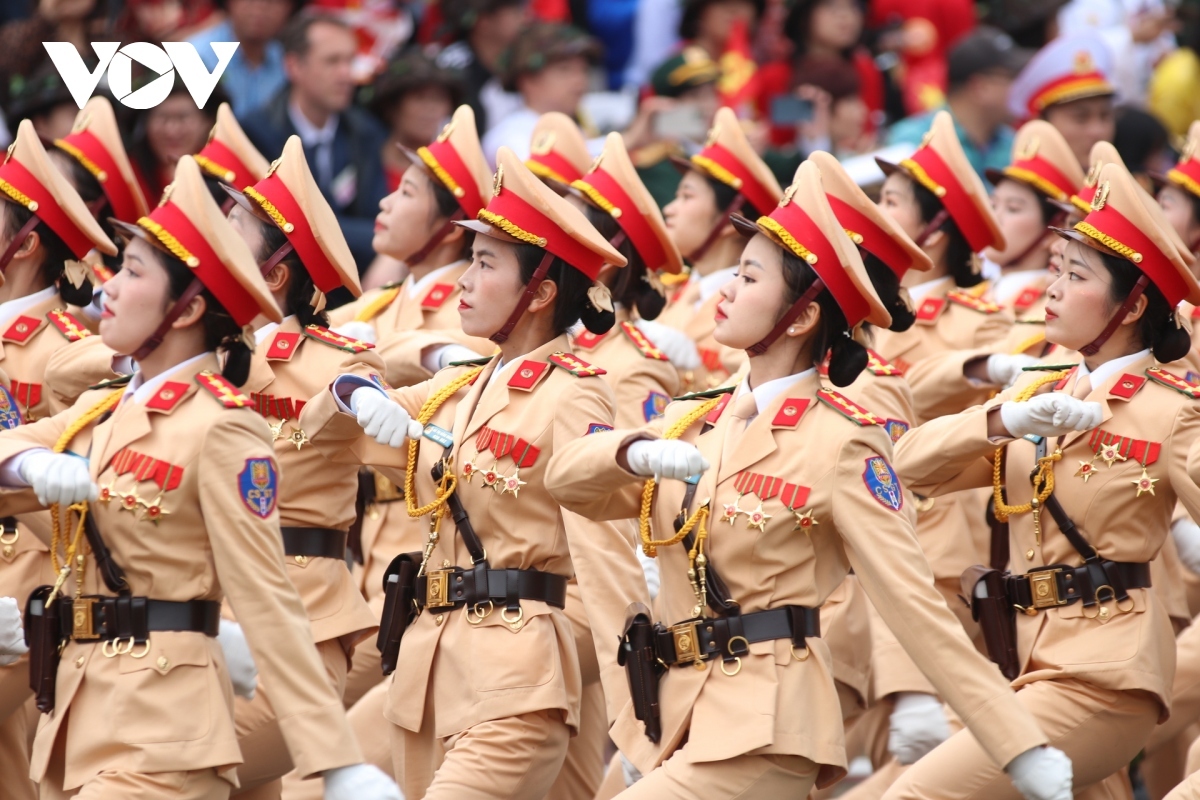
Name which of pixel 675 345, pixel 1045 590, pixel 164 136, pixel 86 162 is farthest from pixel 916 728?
pixel 164 136

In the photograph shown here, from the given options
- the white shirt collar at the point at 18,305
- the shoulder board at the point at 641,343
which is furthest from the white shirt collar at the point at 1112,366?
the white shirt collar at the point at 18,305

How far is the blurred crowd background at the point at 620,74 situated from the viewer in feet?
34.6

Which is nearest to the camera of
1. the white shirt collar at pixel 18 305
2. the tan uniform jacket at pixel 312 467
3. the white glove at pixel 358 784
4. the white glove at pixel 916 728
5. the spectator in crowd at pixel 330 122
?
Answer: the white glove at pixel 358 784

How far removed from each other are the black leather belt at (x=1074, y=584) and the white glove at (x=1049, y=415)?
650 mm

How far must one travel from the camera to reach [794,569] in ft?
16.1

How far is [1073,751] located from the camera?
17.6 feet

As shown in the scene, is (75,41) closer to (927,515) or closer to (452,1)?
(452,1)

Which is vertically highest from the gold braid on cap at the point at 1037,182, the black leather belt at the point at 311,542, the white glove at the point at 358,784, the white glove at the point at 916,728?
the gold braid on cap at the point at 1037,182

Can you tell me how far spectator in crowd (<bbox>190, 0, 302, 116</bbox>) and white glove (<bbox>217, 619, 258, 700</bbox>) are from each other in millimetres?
6784

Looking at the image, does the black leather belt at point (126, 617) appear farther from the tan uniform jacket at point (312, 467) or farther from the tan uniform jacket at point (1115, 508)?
the tan uniform jacket at point (1115, 508)

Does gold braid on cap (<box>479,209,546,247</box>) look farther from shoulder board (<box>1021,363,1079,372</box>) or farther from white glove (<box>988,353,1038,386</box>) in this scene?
white glove (<box>988,353,1038,386</box>)

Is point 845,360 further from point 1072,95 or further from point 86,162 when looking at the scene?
point 1072,95

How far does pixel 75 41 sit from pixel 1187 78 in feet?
25.4

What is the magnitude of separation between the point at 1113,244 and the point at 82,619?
303cm
